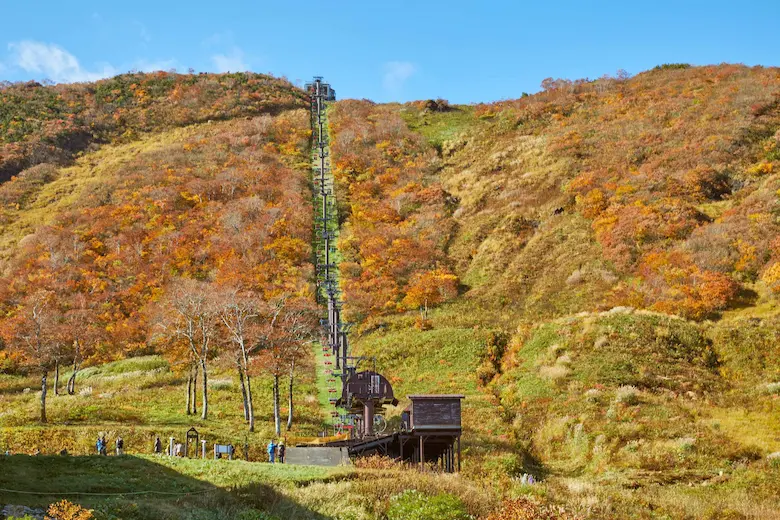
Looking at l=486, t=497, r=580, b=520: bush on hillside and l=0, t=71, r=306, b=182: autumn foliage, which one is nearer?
l=486, t=497, r=580, b=520: bush on hillside

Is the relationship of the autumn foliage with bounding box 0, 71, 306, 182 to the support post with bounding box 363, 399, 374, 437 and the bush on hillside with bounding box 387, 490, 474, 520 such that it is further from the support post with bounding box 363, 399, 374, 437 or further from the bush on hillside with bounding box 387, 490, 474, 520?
the bush on hillside with bounding box 387, 490, 474, 520

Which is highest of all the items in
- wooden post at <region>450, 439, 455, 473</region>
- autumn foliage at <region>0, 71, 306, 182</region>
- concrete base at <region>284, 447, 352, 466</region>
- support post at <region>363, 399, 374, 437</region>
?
autumn foliage at <region>0, 71, 306, 182</region>

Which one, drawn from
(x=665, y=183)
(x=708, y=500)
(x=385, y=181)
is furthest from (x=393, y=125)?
(x=708, y=500)

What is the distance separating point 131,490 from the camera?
2262 cm

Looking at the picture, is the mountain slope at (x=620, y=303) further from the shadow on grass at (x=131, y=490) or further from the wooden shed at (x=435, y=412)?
the shadow on grass at (x=131, y=490)

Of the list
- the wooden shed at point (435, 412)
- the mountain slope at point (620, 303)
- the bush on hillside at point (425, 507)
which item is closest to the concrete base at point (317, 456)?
the wooden shed at point (435, 412)

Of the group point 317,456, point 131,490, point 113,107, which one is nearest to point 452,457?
point 317,456

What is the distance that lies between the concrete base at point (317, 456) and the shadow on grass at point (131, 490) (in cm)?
443

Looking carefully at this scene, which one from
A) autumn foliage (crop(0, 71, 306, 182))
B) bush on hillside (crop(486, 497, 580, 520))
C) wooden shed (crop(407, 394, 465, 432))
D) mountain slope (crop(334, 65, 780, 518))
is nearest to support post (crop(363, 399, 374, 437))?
wooden shed (crop(407, 394, 465, 432))

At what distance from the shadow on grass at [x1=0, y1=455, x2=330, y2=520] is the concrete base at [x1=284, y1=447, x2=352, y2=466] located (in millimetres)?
4429

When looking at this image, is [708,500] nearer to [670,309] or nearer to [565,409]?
[565,409]

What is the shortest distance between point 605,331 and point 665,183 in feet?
89.2

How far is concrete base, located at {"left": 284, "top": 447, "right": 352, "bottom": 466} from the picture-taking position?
2975cm

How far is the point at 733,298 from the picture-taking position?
51719 millimetres
